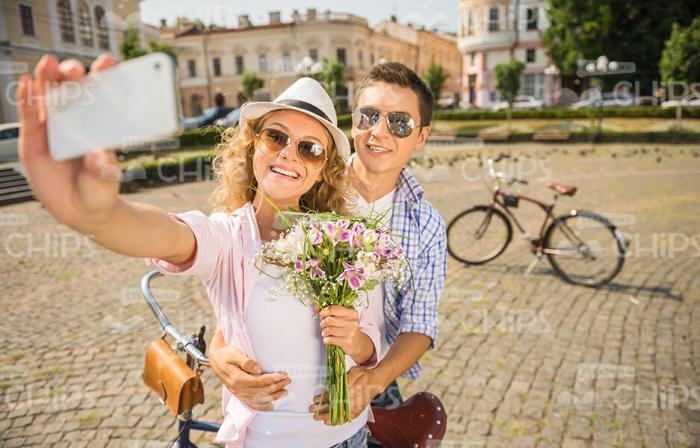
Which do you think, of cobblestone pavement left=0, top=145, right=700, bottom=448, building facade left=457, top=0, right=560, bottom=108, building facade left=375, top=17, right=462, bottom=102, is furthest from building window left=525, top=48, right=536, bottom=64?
cobblestone pavement left=0, top=145, right=700, bottom=448

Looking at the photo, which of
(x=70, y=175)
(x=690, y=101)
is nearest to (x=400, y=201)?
(x=70, y=175)

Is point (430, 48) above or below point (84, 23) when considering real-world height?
above

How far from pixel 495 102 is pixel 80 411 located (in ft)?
166

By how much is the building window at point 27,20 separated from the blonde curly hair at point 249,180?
2850 cm

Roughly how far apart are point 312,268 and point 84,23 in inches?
1289

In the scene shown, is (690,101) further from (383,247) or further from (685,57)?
(383,247)

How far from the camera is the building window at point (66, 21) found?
992 inches

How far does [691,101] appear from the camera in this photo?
97.6 ft

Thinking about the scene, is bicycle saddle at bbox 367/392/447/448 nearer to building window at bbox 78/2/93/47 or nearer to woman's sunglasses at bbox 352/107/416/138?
woman's sunglasses at bbox 352/107/416/138

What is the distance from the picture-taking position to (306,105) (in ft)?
5.68

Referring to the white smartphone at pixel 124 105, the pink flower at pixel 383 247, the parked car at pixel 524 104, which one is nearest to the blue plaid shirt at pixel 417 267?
the pink flower at pixel 383 247

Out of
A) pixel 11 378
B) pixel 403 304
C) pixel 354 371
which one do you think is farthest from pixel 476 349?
pixel 11 378

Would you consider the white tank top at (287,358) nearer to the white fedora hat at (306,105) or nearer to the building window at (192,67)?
the white fedora hat at (306,105)

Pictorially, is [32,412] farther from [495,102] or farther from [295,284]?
[495,102]
